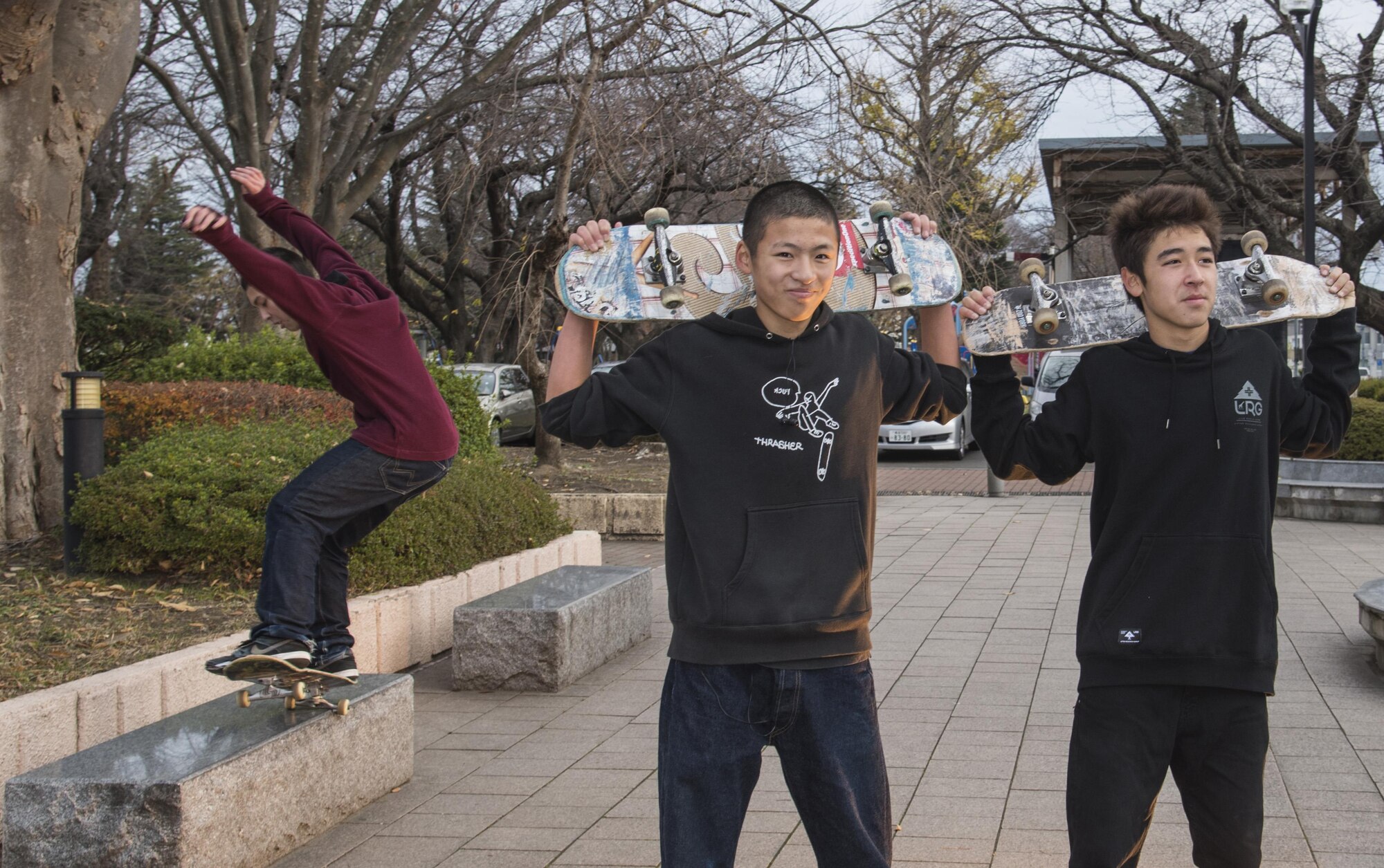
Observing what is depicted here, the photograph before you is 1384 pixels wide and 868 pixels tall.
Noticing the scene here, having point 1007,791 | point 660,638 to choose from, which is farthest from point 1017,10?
point 1007,791

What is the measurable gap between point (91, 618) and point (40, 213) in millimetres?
2919

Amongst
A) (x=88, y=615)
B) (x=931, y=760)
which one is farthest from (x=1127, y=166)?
(x=88, y=615)

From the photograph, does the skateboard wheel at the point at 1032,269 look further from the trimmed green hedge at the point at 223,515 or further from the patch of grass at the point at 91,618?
the trimmed green hedge at the point at 223,515

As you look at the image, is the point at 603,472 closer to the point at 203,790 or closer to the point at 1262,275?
the point at 203,790

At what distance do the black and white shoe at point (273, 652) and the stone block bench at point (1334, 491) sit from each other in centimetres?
1041

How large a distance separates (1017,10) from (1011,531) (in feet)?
32.6

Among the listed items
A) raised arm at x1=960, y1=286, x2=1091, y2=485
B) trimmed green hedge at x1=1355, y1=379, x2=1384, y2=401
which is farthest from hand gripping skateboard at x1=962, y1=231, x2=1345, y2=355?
trimmed green hedge at x1=1355, y1=379, x2=1384, y2=401

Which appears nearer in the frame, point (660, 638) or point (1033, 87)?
point (660, 638)

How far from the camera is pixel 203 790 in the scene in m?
3.56

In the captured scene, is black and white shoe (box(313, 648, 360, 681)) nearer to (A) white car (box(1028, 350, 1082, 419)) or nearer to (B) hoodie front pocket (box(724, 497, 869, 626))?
(B) hoodie front pocket (box(724, 497, 869, 626))

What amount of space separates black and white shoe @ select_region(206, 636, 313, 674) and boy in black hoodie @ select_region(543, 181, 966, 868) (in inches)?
73.4

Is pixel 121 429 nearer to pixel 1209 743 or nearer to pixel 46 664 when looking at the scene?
pixel 46 664

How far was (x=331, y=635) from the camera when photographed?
4668 millimetres

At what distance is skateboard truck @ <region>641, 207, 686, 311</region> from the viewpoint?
3145 mm
